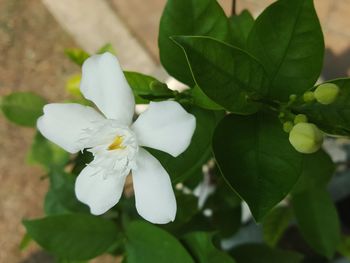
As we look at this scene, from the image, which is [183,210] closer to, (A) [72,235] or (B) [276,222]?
(A) [72,235]

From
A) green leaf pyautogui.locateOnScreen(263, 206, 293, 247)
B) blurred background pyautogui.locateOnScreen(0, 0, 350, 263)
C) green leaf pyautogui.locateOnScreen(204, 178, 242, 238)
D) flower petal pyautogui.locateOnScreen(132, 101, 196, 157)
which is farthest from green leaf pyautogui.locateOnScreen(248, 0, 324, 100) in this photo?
blurred background pyautogui.locateOnScreen(0, 0, 350, 263)

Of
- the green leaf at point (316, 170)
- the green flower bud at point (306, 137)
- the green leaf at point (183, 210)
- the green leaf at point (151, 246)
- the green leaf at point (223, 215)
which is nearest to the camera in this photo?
the green flower bud at point (306, 137)

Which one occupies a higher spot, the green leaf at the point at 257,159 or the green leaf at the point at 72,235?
the green leaf at the point at 257,159

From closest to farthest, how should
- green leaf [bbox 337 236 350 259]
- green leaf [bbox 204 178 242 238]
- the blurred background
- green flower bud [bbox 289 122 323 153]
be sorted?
green flower bud [bbox 289 122 323 153], green leaf [bbox 204 178 242 238], green leaf [bbox 337 236 350 259], the blurred background

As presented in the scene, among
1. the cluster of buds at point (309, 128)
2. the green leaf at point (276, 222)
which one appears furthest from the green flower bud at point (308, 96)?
the green leaf at point (276, 222)

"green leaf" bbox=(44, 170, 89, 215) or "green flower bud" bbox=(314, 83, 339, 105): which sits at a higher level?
"green flower bud" bbox=(314, 83, 339, 105)

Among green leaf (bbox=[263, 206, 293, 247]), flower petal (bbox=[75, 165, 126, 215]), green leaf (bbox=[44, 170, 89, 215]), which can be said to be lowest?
green leaf (bbox=[263, 206, 293, 247])

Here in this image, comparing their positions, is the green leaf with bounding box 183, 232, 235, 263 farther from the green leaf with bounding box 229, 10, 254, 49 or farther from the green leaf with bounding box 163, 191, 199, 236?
the green leaf with bounding box 229, 10, 254, 49

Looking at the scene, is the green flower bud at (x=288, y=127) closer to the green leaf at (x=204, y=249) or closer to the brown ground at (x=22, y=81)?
the green leaf at (x=204, y=249)
